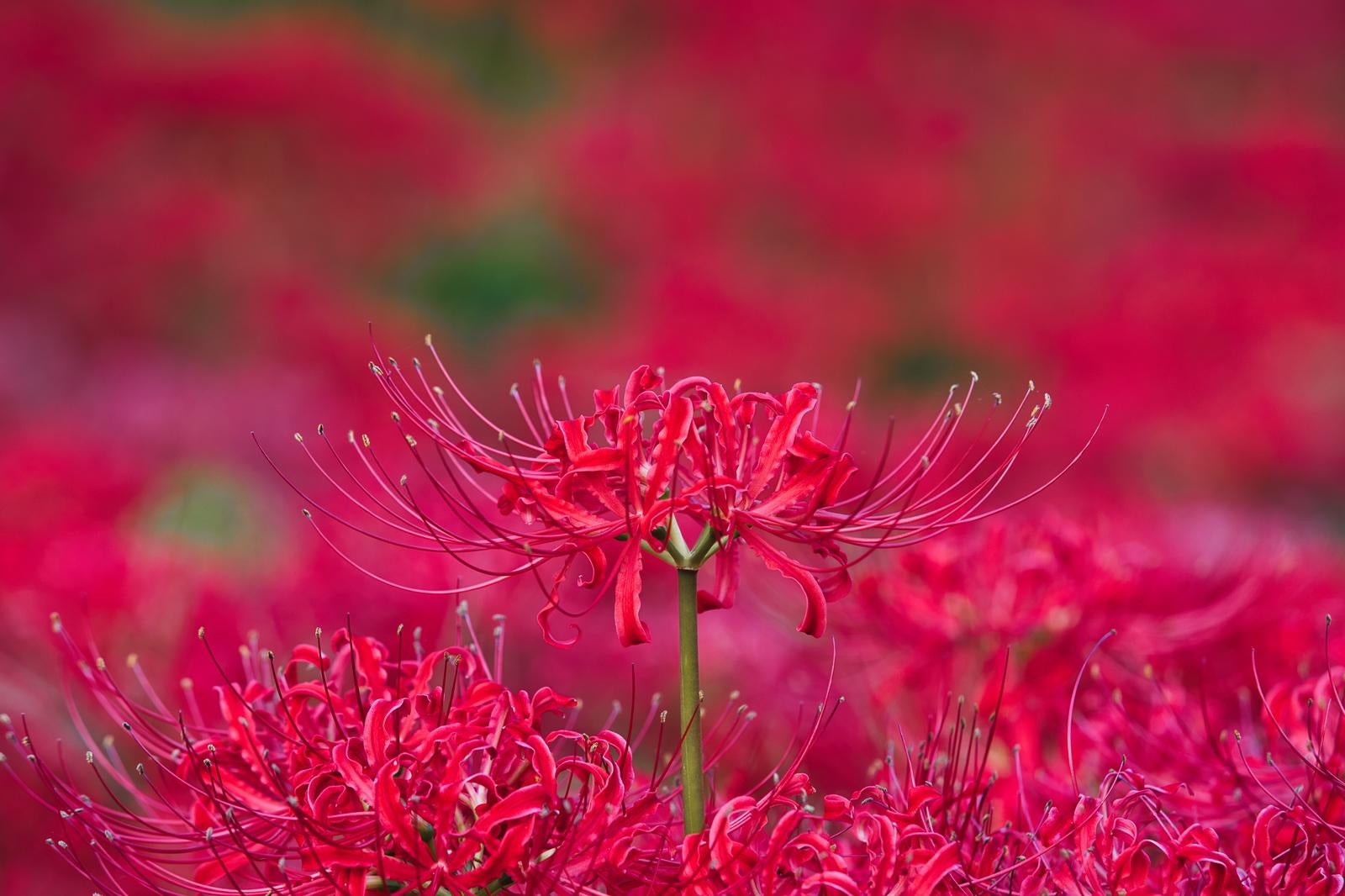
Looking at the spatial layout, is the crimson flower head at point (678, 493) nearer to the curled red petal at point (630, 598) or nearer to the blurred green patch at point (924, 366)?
the curled red petal at point (630, 598)

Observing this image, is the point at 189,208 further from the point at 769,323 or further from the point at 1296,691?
the point at 1296,691

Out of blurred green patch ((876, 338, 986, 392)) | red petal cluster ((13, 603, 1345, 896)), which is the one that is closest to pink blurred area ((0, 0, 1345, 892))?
blurred green patch ((876, 338, 986, 392))

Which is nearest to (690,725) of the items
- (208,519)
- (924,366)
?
(208,519)

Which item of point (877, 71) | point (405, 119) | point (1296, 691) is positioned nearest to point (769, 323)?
point (877, 71)

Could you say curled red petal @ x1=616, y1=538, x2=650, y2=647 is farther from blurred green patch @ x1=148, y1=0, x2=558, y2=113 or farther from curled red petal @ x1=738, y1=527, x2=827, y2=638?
blurred green patch @ x1=148, y1=0, x2=558, y2=113

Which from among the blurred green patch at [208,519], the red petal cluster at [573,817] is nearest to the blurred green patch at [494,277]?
the blurred green patch at [208,519]

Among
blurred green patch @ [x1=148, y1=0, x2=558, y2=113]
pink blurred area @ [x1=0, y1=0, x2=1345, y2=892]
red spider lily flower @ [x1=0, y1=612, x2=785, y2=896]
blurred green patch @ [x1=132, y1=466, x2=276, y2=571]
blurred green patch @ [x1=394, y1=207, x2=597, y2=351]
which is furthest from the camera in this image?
blurred green patch @ [x1=148, y1=0, x2=558, y2=113]

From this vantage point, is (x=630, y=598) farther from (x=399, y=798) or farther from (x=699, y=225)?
(x=699, y=225)
